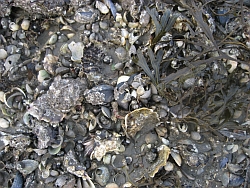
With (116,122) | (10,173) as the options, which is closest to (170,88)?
(116,122)

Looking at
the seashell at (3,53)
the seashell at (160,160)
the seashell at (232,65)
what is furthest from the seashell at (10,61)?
the seashell at (232,65)

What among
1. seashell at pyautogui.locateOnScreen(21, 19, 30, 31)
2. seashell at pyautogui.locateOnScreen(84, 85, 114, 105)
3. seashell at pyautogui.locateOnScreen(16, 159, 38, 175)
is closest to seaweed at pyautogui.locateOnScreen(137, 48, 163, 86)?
seashell at pyautogui.locateOnScreen(84, 85, 114, 105)

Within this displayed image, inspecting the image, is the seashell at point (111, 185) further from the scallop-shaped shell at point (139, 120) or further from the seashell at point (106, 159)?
Answer: the scallop-shaped shell at point (139, 120)

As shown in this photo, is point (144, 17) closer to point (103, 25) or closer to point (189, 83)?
point (103, 25)

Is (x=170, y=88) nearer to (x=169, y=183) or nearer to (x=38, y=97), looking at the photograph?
(x=169, y=183)

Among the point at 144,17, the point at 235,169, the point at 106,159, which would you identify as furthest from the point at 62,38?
the point at 235,169

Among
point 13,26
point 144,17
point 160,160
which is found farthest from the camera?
point 13,26
